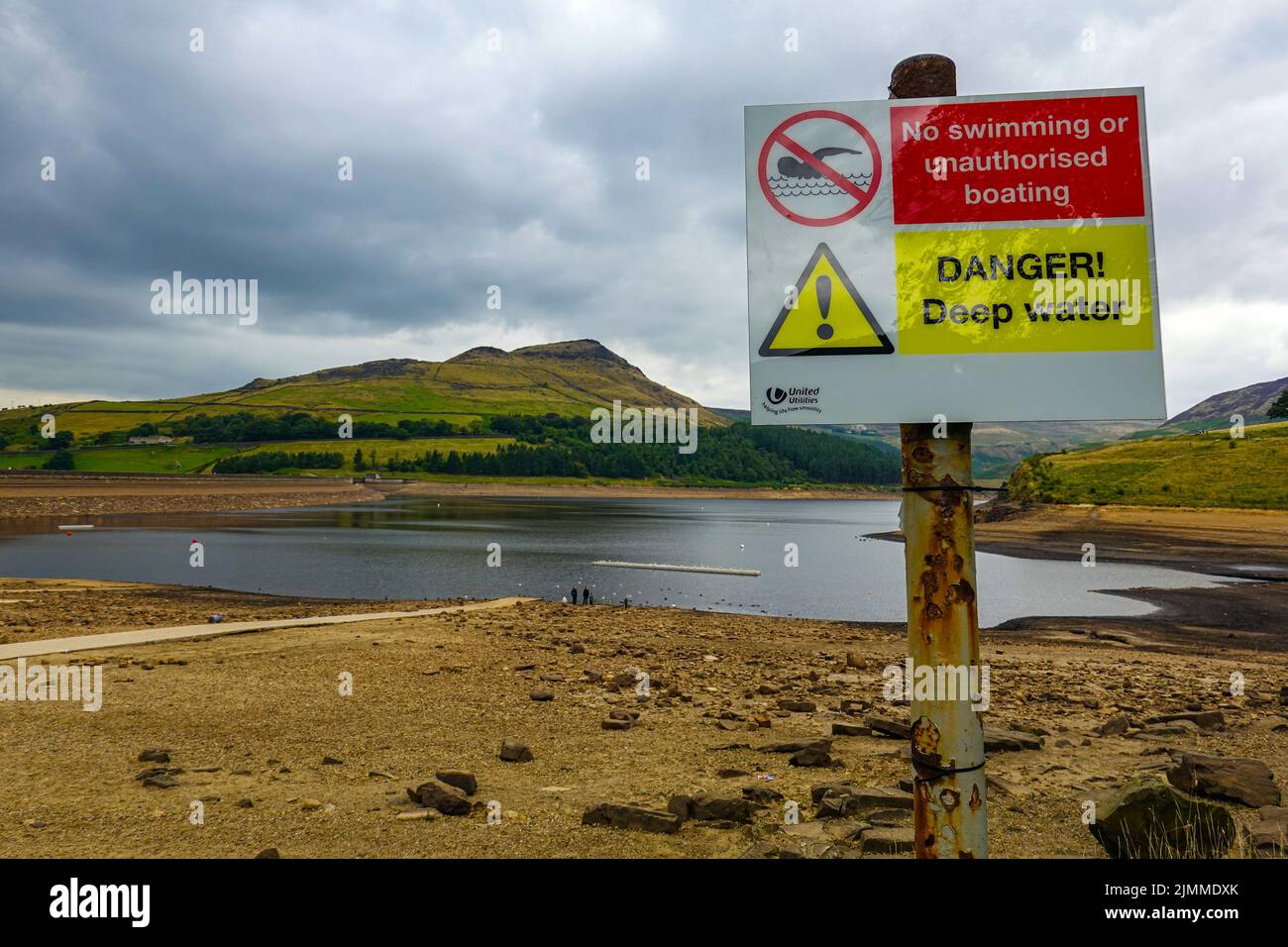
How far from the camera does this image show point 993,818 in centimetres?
773

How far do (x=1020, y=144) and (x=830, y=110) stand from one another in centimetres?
111

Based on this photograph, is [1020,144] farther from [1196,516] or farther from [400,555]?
[1196,516]

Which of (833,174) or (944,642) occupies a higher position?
(833,174)

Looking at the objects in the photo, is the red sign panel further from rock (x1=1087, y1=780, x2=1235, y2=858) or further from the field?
the field

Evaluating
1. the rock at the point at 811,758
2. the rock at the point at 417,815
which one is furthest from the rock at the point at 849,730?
the rock at the point at 417,815

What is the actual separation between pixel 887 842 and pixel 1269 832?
3.37m

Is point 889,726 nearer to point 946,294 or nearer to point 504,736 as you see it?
point 504,736

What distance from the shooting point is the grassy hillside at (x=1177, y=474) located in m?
76.2

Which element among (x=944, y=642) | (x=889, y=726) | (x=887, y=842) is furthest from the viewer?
(x=889, y=726)

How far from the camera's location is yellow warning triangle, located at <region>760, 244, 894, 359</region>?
13.7 feet

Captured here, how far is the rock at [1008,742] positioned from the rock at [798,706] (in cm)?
327

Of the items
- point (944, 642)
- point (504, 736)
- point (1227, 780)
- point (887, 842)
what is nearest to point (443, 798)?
point (504, 736)

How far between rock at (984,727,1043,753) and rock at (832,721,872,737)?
1720mm

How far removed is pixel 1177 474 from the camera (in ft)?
275
